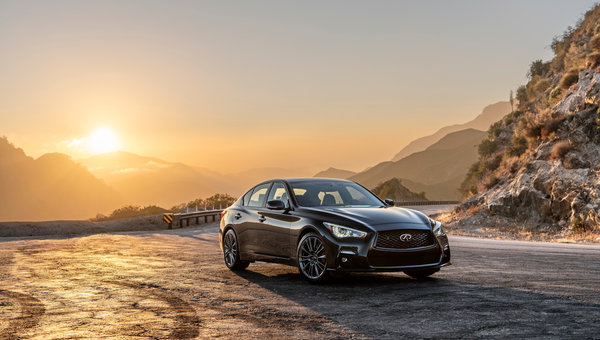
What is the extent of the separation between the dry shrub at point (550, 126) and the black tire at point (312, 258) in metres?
20.8

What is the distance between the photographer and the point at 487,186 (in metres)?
30.1

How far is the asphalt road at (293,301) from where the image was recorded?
6281mm

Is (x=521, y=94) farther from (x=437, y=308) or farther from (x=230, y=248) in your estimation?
(x=437, y=308)

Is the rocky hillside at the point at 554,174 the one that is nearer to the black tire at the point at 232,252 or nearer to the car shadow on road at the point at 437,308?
the car shadow on road at the point at 437,308

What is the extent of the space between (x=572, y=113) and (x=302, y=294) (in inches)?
843

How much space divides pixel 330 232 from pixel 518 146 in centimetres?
2429

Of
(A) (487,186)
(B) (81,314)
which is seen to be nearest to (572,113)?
(A) (487,186)

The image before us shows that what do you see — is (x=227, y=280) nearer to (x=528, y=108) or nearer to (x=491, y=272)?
(x=491, y=272)

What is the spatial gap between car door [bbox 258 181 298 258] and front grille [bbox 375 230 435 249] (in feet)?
5.43

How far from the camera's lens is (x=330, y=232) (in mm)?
9188

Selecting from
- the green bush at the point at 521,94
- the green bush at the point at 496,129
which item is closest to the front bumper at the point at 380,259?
the green bush at the point at 496,129

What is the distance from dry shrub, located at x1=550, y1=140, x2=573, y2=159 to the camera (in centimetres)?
2483

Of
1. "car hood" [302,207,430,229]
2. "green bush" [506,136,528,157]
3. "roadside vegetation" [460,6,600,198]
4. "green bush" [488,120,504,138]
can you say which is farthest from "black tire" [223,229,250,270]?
"green bush" [488,120,504,138]

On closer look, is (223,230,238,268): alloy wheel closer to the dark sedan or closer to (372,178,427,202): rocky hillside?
the dark sedan
